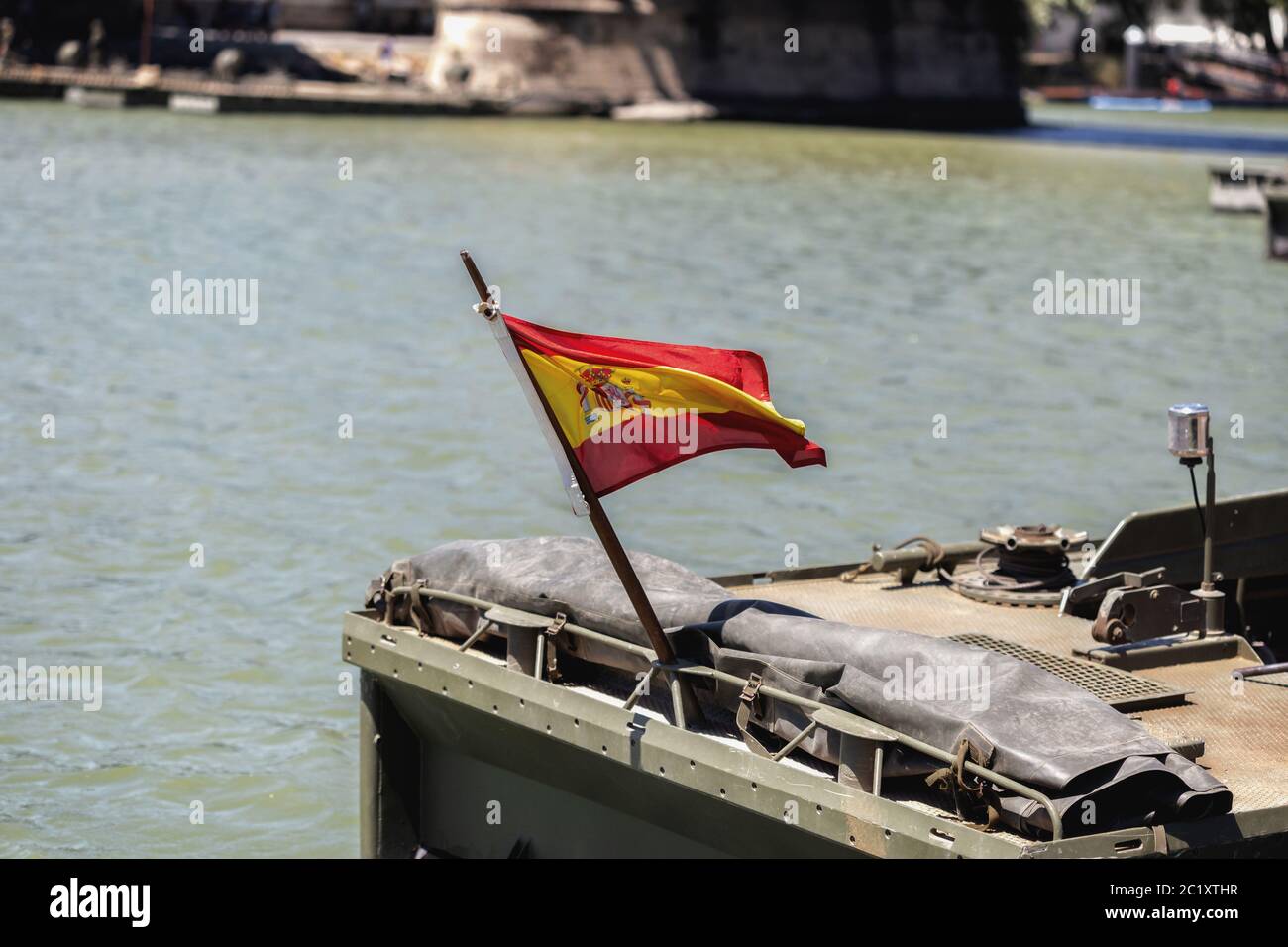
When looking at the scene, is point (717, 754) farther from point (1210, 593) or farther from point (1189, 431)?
point (1210, 593)

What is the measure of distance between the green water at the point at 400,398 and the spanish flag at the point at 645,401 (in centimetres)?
410

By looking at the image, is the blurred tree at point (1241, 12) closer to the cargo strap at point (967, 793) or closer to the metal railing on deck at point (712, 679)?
the metal railing on deck at point (712, 679)

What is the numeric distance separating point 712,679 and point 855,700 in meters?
0.72

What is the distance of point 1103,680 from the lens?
8930mm

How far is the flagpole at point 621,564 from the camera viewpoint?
815 cm

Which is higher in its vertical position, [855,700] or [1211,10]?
[1211,10]

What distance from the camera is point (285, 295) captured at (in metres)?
31.1

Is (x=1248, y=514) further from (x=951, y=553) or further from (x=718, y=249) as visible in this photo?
(x=718, y=249)

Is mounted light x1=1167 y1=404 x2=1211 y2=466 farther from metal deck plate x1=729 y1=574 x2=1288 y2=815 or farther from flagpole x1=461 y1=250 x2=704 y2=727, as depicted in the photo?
flagpole x1=461 y1=250 x2=704 y2=727

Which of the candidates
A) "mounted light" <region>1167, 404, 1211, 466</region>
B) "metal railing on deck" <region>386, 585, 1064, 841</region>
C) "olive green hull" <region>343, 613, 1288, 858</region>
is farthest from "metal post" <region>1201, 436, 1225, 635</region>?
"metal railing on deck" <region>386, 585, 1064, 841</region>

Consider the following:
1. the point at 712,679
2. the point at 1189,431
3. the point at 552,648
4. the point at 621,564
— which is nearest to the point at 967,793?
the point at 712,679

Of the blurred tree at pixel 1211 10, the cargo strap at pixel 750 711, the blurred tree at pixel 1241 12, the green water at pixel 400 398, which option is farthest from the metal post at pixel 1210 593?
the blurred tree at pixel 1241 12

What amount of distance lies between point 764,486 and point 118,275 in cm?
1565

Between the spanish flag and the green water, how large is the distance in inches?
161
